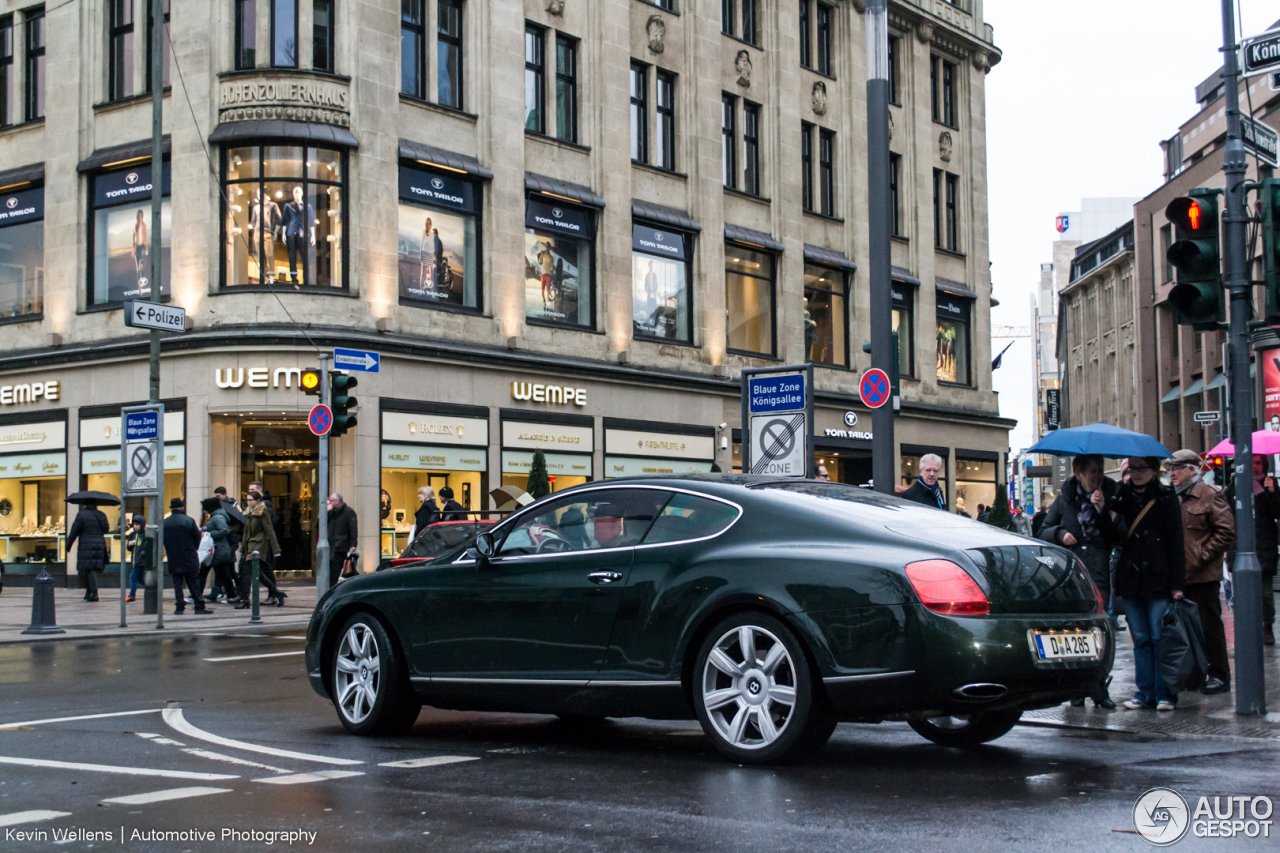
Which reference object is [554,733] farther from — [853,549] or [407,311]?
[407,311]

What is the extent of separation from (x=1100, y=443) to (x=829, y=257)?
99.5 ft

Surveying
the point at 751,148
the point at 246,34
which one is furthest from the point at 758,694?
the point at 751,148

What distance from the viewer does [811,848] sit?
16.8ft

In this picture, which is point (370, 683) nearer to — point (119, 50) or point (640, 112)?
point (119, 50)

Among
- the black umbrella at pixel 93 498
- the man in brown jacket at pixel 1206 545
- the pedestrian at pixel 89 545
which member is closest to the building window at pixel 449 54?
the black umbrella at pixel 93 498

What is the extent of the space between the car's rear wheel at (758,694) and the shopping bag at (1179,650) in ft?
11.5

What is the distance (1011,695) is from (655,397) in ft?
91.1

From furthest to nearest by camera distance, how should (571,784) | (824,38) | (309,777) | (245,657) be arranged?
1. (824,38)
2. (245,657)
3. (309,777)
4. (571,784)

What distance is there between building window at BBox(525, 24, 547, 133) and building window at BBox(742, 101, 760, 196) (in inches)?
289

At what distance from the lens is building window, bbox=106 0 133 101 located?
3006 cm

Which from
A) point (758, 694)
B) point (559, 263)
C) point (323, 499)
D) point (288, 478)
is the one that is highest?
point (559, 263)

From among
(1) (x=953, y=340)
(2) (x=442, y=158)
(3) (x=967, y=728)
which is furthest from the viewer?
(1) (x=953, y=340)

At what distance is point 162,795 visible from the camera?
21.0 ft

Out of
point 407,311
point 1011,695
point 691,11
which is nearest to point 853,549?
point 1011,695
